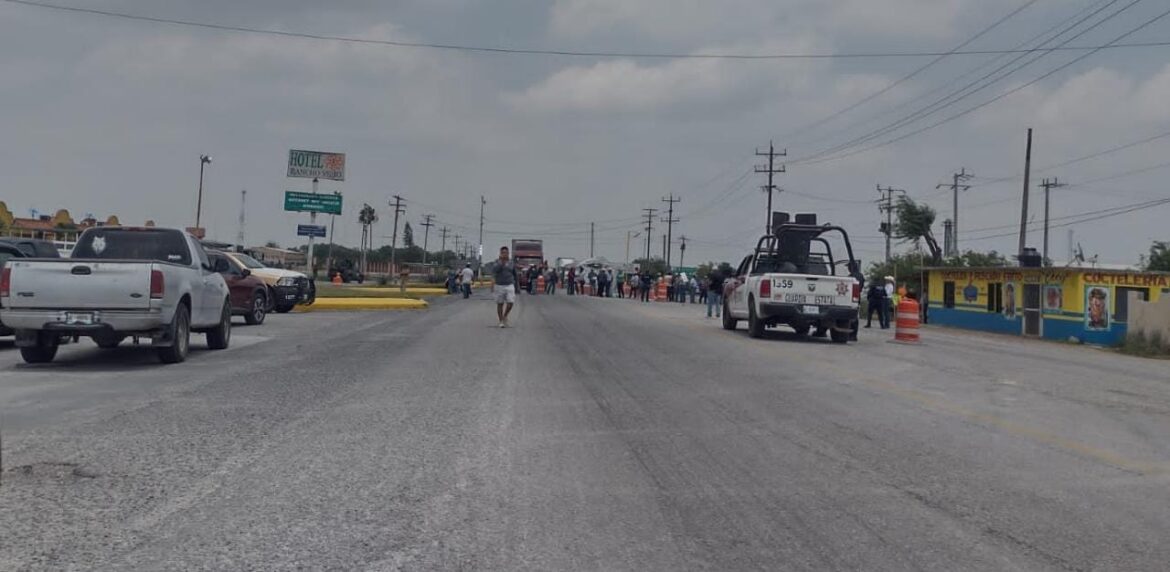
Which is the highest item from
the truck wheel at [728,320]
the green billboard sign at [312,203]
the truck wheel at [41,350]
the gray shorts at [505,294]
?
the green billboard sign at [312,203]

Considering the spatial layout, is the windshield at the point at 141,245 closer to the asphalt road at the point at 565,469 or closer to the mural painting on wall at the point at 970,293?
the asphalt road at the point at 565,469

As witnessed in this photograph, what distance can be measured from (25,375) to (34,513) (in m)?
7.47

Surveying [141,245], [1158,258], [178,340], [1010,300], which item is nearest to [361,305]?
[141,245]

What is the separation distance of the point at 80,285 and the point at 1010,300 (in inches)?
1362

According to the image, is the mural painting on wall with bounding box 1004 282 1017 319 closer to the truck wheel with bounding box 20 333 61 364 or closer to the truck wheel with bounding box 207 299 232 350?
the truck wheel with bounding box 207 299 232 350

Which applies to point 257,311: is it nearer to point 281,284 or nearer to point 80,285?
point 281,284

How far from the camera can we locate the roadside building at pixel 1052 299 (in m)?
34.8

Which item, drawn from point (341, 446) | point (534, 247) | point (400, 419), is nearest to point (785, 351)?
point (400, 419)

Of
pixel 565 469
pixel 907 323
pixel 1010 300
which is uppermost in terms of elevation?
pixel 1010 300

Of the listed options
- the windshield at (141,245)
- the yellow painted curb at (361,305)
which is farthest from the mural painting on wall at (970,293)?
the windshield at (141,245)

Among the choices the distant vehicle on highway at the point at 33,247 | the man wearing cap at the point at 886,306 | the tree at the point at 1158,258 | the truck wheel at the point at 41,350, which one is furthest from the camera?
the tree at the point at 1158,258

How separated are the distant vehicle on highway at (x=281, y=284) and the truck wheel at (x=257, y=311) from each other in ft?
9.53

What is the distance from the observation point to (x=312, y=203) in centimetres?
4709

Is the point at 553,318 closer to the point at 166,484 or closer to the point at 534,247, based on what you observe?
the point at 166,484
